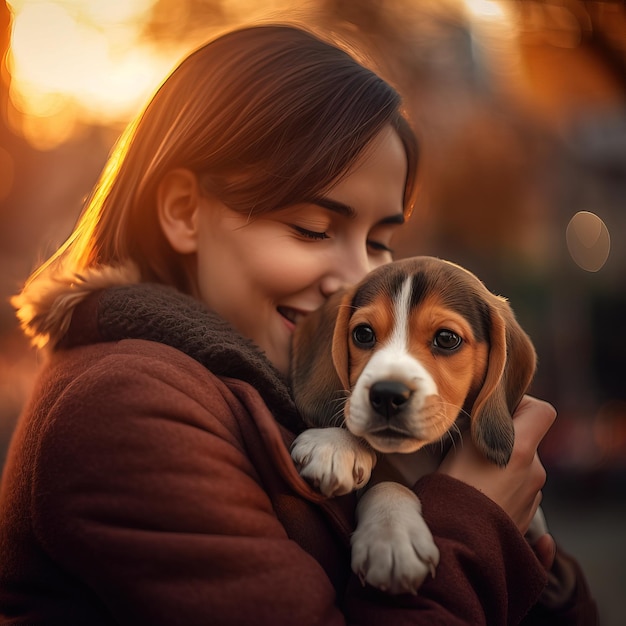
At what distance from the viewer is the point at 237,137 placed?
2660 millimetres

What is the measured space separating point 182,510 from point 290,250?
122cm

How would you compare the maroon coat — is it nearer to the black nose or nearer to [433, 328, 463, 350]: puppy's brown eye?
the black nose

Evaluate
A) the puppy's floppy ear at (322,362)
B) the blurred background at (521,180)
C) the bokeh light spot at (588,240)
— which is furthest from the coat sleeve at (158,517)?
the bokeh light spot at (588,240)

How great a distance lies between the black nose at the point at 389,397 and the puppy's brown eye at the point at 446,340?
0.33m

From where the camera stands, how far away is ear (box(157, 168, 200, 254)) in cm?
278

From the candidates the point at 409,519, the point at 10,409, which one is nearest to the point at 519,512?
the point at 409,519

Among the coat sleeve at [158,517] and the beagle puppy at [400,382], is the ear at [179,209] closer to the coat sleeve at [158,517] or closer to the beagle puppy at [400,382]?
the beagle puppy at [400,382]

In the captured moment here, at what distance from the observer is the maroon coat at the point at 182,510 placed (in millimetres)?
1674

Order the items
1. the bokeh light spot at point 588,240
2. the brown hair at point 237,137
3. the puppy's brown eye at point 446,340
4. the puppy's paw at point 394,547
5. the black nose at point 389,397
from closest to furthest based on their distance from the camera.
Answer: the puppy's paw at point 394,547 < the black nose at point 389,397 < the puppy's brown eye at point 446,340 < the brown hair at point 237,137 < the bokeh light spot at point 588,240

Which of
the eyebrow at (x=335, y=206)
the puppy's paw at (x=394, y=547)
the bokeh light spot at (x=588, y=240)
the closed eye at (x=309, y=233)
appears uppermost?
the eyebrow at (x=335, y=206)

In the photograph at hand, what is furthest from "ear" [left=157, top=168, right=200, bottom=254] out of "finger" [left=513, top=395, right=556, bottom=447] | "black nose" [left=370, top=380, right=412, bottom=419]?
"finger" [left=513, top=395, right=556, bottom=447]

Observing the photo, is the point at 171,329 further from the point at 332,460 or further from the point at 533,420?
the point at 533,420

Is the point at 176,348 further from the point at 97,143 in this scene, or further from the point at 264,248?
the point at 97,143

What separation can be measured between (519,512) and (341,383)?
772 mm
